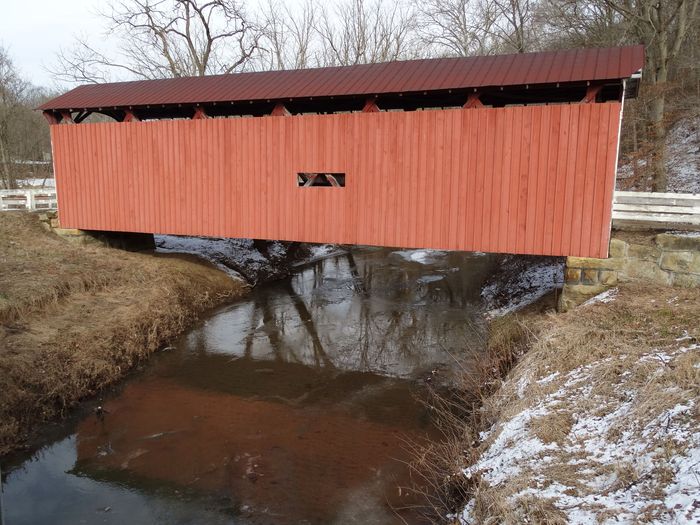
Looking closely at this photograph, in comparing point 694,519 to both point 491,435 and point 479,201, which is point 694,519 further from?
point 479,201

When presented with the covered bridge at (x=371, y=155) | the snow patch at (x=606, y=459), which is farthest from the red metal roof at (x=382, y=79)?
the snow patch at (x=606, y=459)

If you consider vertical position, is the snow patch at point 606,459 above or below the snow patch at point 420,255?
above

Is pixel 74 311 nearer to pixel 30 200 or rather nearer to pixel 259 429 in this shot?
pixel 259 429

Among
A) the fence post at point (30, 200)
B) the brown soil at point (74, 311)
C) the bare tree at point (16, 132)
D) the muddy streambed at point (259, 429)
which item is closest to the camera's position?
the muddy streambed at point (259, 429)

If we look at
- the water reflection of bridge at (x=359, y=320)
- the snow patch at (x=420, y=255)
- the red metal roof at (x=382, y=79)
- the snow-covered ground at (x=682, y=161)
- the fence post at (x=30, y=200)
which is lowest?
the water reflection of bridge at (x=359, y=320)

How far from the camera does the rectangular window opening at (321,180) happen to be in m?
9.87

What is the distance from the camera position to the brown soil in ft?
22.6

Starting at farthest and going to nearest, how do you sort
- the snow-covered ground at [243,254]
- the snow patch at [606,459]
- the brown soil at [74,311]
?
the snow-covered ground at [243,254], the brown soil at [74,311], the snow patch at [606,459]

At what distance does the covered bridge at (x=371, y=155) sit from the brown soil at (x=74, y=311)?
45.5 inches

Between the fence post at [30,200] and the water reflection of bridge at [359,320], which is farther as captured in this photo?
the fence post at [30,200]

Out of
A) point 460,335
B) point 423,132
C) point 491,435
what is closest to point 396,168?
point 423,132

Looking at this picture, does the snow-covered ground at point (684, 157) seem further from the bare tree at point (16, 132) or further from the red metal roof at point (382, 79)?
the bare tree at point (16, 132)

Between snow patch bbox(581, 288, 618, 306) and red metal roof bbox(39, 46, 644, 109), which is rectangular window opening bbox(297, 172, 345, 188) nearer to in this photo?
red metal roof bbox(39, 46, 644, 109)

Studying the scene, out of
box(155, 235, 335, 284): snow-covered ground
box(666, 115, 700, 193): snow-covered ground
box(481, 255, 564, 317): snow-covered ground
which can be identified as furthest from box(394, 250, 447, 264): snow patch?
box(666, 115, 700, 193): snow-covered ground
